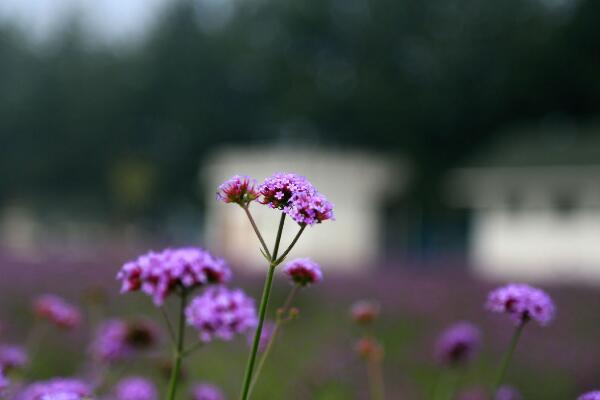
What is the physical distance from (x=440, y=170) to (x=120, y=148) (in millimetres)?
14560

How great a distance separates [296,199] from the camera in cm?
158

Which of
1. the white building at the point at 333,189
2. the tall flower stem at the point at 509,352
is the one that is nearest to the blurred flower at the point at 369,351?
the tall flower stem at the point at 509,352

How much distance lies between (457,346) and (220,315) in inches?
45.9

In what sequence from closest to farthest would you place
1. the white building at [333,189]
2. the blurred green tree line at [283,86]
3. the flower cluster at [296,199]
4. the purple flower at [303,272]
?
the flower cluster at [296,199] → the purple flower at [303,272] → the white building at [333,189] → the blurred green tree line at [283,86]

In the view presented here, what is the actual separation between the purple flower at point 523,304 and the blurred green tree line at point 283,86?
28.9 m

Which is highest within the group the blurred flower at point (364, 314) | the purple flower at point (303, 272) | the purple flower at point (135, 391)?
the purple flower at point (303, 272)

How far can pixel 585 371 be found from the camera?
7.06 meters

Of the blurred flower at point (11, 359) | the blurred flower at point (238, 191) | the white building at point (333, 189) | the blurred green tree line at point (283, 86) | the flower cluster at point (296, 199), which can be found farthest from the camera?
the blurred green tree line at point (283, 86)

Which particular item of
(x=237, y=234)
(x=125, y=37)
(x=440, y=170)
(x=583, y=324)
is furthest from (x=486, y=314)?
(x=125, y=37)

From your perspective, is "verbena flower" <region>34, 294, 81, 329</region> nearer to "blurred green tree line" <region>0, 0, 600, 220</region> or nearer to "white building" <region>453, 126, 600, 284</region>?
"white building" <region>453, 126, 600, 284</region>

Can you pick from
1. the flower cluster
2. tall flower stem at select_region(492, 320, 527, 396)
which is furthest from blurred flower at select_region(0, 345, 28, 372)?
tall flower stem at select_region(492, 320, 527, 396)

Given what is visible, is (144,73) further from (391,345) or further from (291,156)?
(391,345)

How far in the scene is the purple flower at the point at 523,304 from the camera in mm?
1820

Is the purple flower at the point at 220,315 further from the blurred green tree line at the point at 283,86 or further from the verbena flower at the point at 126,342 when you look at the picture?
the blurred green tree line at the point at 283,86
